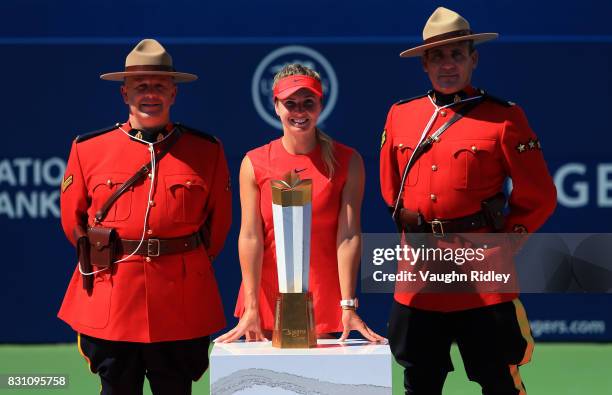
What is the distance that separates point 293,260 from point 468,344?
989 millimetres

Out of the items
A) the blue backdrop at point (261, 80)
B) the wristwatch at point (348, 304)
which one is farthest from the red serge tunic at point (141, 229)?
the blue backdrop at point (261, 80)

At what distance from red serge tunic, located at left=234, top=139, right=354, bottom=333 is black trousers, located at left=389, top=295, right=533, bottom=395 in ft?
1.24

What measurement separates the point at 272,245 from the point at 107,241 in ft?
2.06

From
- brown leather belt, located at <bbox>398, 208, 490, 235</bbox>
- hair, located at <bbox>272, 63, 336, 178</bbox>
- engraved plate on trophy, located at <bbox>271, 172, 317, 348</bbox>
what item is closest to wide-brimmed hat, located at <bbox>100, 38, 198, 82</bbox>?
hair, located at <bbox>272, 63, 336, 178</bbox>

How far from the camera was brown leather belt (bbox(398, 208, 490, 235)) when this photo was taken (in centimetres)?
484

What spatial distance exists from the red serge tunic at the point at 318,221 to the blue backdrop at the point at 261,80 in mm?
2890

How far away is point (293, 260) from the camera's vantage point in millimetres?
4332

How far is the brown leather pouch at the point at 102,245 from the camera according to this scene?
4.70m

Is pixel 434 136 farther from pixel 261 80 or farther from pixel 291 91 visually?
pixel 261 80

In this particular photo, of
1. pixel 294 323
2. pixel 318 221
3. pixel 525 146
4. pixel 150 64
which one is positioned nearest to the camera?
pixel 294 323

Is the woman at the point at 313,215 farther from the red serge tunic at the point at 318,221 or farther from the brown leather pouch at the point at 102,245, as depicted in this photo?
the brown leather pouch at the point at 102,245

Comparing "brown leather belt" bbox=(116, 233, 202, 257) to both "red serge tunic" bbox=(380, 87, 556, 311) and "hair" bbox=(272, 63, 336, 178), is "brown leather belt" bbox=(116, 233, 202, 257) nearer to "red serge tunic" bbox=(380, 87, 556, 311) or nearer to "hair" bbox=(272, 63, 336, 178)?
"hair" bbox=(272, 63, 336, 178)

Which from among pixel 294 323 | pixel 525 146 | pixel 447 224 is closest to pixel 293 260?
pixel 294 323

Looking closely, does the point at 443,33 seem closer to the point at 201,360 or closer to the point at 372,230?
the point at 201,360
